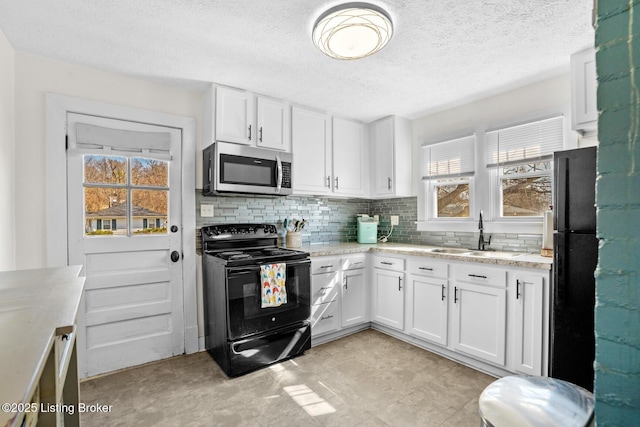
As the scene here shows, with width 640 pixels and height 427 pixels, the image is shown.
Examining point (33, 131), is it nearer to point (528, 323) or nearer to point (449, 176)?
point (449, 176)

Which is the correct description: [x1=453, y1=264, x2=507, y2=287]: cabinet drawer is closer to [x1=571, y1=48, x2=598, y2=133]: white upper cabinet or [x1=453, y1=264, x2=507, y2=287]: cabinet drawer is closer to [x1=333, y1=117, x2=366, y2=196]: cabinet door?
[x1=571, y1=48, x2=598, y2=133]: white upper cabinet

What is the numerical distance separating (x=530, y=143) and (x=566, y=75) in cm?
56

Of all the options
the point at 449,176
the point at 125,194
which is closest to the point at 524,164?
the point at 449,176

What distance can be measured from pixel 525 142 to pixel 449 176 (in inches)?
29.7

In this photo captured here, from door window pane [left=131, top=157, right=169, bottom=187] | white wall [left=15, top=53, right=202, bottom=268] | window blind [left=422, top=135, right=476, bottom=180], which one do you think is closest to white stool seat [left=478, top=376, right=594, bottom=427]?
window blind [left=422, top=135, right=476, bottom=180]

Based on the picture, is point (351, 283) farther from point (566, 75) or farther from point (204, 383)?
point (566, 75)

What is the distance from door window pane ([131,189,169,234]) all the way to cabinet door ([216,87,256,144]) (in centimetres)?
73

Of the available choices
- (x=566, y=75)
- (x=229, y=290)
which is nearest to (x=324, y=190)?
(x=229, y=290)

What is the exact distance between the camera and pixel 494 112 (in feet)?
9.81

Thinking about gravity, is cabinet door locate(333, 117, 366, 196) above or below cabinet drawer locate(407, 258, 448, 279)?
above

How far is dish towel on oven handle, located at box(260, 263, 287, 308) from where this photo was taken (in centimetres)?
252

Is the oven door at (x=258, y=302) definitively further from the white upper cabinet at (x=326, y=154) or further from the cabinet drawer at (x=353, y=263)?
the white upper cabinet at (x=326, y=154)

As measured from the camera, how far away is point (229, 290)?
2.39 m

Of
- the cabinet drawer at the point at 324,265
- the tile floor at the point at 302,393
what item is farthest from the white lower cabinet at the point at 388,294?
the cabinet drawer at the point at 324,265
